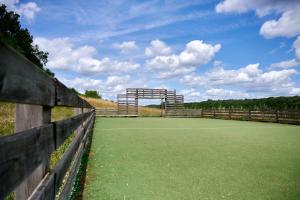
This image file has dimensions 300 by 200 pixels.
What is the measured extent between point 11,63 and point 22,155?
0.38 meters

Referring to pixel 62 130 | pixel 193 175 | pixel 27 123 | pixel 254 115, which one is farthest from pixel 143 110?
pixel 27 123

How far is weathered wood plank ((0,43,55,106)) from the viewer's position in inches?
39.2

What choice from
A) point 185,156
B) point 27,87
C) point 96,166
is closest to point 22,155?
point 27,87

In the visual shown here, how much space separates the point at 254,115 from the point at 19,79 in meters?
27.5

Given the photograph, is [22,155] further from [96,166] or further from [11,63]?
[96,166]

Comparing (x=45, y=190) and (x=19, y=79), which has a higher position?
(x=19, y=79)

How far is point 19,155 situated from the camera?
1192mm

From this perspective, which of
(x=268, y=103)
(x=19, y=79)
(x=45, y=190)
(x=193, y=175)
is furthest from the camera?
(x=268, y=103)

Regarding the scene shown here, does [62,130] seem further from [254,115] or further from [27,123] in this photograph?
[254,115]

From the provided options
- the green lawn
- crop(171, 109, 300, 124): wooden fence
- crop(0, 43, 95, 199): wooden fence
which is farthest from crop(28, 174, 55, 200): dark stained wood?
crop(171, 109, 300, 124): wooden fence

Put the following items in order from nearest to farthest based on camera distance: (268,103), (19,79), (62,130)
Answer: (19,79) < (62,130) < (268,103)

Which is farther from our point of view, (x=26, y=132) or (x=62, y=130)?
(x=62, y=130)

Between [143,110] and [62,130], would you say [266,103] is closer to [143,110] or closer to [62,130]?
[143,110]

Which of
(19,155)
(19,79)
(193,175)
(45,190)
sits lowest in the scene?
(193,175)
